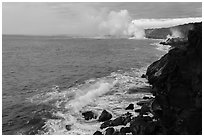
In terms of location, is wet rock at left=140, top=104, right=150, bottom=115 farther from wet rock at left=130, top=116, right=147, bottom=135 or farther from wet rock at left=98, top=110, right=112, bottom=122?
wet rock at left=98, top=110, right=112, bottom=122

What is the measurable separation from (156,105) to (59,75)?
89.5ft

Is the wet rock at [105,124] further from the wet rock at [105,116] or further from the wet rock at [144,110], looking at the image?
the wet rock at [144,110]

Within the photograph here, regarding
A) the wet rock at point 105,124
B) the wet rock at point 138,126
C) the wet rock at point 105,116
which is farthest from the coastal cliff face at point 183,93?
the wet rock at point 105,116

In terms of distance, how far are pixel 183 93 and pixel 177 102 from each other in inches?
34.6

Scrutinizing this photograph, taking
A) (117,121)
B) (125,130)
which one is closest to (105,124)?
(117,121)

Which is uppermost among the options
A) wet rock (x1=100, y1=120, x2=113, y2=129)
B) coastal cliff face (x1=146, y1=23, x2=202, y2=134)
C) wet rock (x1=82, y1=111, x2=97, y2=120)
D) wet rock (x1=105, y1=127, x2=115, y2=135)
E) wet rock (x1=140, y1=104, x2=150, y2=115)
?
coastal cliff face (x1=146, y1=23, x2=202, y2=134)

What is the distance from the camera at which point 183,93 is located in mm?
20656

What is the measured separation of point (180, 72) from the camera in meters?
21.4

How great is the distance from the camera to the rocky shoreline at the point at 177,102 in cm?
1944

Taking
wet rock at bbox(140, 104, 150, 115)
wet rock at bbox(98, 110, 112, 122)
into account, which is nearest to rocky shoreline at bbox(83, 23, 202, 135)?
wet rock at bbox(98, 110, 112, 122)

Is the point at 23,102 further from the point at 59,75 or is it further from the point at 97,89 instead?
the point at 59,75

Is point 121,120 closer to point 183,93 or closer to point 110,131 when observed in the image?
point 110,131

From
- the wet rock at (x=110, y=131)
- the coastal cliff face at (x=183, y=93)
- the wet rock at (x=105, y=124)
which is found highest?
the coastal cliff face at (x=183, y=93)

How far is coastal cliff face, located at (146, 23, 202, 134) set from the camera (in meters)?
19.3
